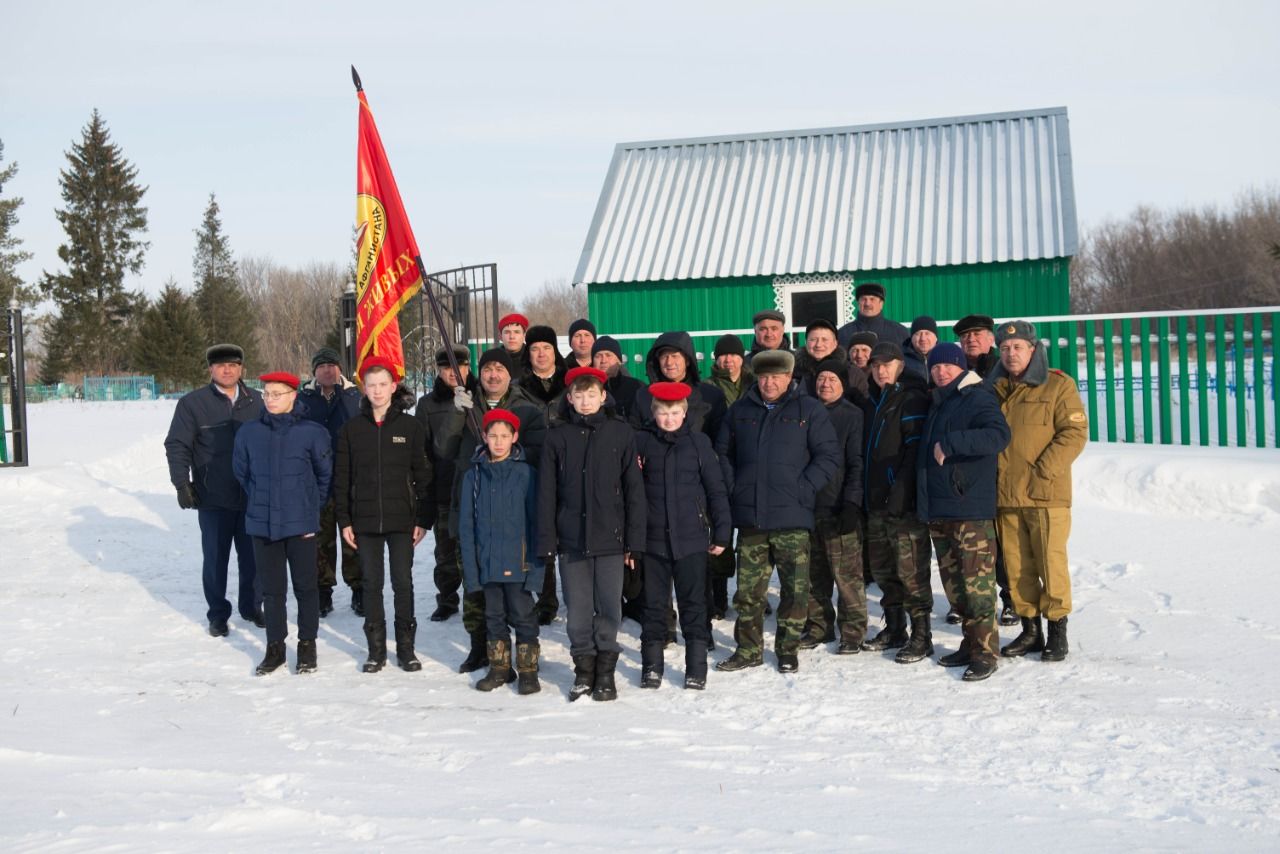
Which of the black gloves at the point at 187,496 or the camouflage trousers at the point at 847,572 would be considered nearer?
the camouflage trousers at the point at 847,572

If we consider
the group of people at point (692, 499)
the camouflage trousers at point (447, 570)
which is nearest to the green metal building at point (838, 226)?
the camouflage trousers at point (447, 570)

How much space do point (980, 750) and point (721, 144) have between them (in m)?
14.7

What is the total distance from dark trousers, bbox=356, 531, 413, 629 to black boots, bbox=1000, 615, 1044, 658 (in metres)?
3.20

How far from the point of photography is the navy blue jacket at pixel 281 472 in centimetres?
637

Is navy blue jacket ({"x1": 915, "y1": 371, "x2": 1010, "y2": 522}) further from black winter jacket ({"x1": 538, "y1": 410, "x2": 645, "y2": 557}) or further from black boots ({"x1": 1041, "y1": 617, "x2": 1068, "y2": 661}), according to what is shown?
black winter jacket ({"x1": 538, "y1": 410, "x2": 645, "y2": 557})

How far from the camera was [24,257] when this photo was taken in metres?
41.5

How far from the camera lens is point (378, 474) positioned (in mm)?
6332

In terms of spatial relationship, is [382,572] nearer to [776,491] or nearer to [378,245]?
[378,245]

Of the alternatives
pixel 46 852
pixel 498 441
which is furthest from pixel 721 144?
pixel 46 852

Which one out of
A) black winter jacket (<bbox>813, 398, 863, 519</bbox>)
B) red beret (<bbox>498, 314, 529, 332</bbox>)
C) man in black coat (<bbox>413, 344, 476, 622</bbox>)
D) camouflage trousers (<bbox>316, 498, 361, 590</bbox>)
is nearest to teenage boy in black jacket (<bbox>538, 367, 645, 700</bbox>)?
man in black coat (<bbox>413, 344, 476, 622</bbox>)

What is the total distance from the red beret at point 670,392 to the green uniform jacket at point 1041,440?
1.68 meters

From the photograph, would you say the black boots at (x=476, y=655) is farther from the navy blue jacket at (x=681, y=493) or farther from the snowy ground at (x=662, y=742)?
the navy blue jacket at (x=681, y=493)

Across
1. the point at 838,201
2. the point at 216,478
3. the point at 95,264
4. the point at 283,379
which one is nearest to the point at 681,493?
the point at 283,379

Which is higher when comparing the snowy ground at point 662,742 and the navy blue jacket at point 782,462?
the navy blue jacket at point 782,462
